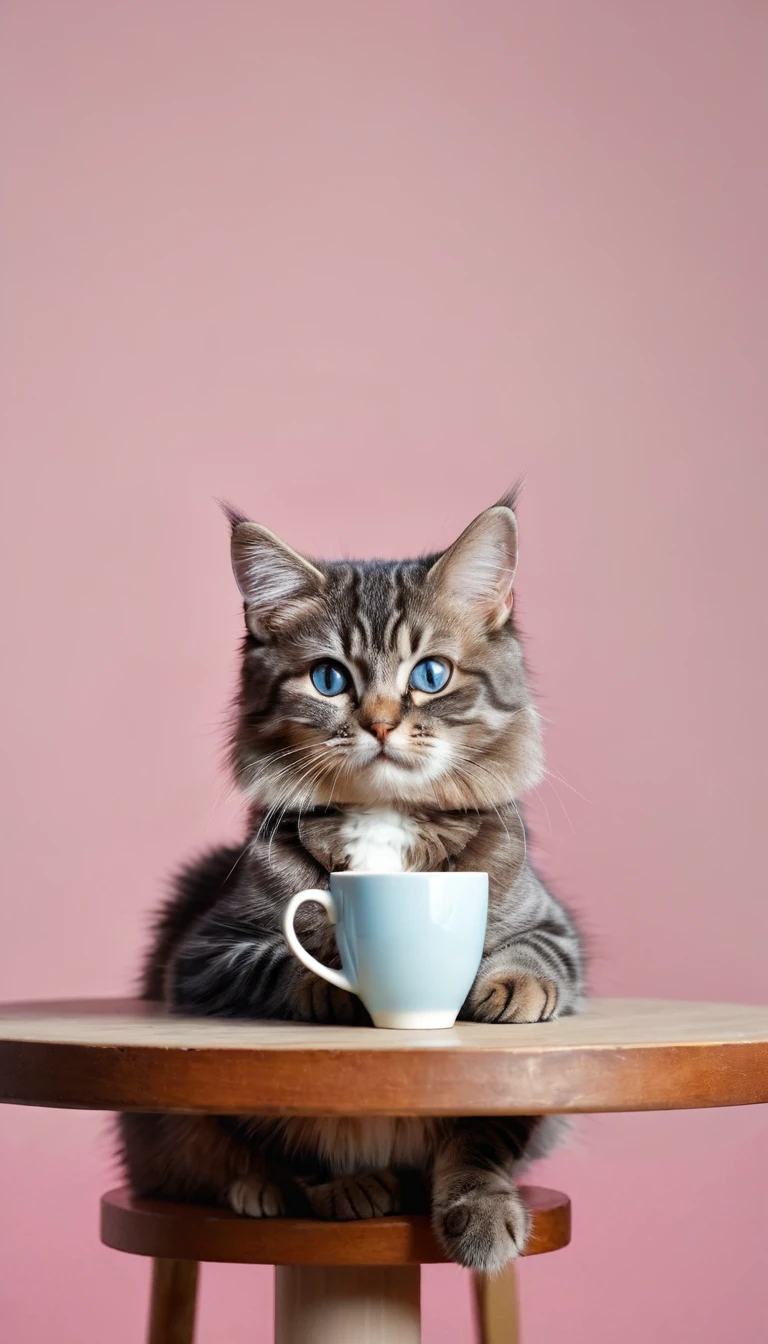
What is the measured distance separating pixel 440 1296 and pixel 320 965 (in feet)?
5.53

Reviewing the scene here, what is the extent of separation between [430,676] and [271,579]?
21cm

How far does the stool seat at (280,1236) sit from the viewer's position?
115 centimetres

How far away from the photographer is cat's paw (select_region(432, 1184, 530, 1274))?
1.09 meters

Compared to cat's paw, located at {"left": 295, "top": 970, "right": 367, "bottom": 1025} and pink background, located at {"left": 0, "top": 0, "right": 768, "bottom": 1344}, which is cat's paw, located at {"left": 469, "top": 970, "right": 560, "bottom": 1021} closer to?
cat's paw, located at {"left": 295, "top": 970, "right": 367, "bottom": 1025}

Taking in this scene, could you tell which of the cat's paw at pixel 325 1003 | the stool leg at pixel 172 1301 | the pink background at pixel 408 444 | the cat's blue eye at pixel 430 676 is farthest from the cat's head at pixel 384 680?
the pink background at pixel 408 444

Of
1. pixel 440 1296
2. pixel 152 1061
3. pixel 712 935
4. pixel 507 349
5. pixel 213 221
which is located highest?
pixel 213 221

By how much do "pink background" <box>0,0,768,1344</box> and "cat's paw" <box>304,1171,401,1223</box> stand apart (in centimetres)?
127

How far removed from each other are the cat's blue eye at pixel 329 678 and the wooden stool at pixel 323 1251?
471 millimetres

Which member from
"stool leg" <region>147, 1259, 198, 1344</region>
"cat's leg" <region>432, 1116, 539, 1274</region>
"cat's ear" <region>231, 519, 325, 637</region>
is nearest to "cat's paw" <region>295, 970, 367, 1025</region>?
"cat's leg" <region>432, 1116, 539, 1274</region>

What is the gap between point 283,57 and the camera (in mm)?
2857

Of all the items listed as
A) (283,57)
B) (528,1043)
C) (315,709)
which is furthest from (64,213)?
(528,1043)

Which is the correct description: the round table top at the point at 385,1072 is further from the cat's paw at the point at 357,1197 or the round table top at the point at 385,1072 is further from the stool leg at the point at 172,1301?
the stool leg at the point at 172,1301

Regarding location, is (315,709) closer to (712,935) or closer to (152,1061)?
(152,1061)

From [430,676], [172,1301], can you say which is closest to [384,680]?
[430,676]
